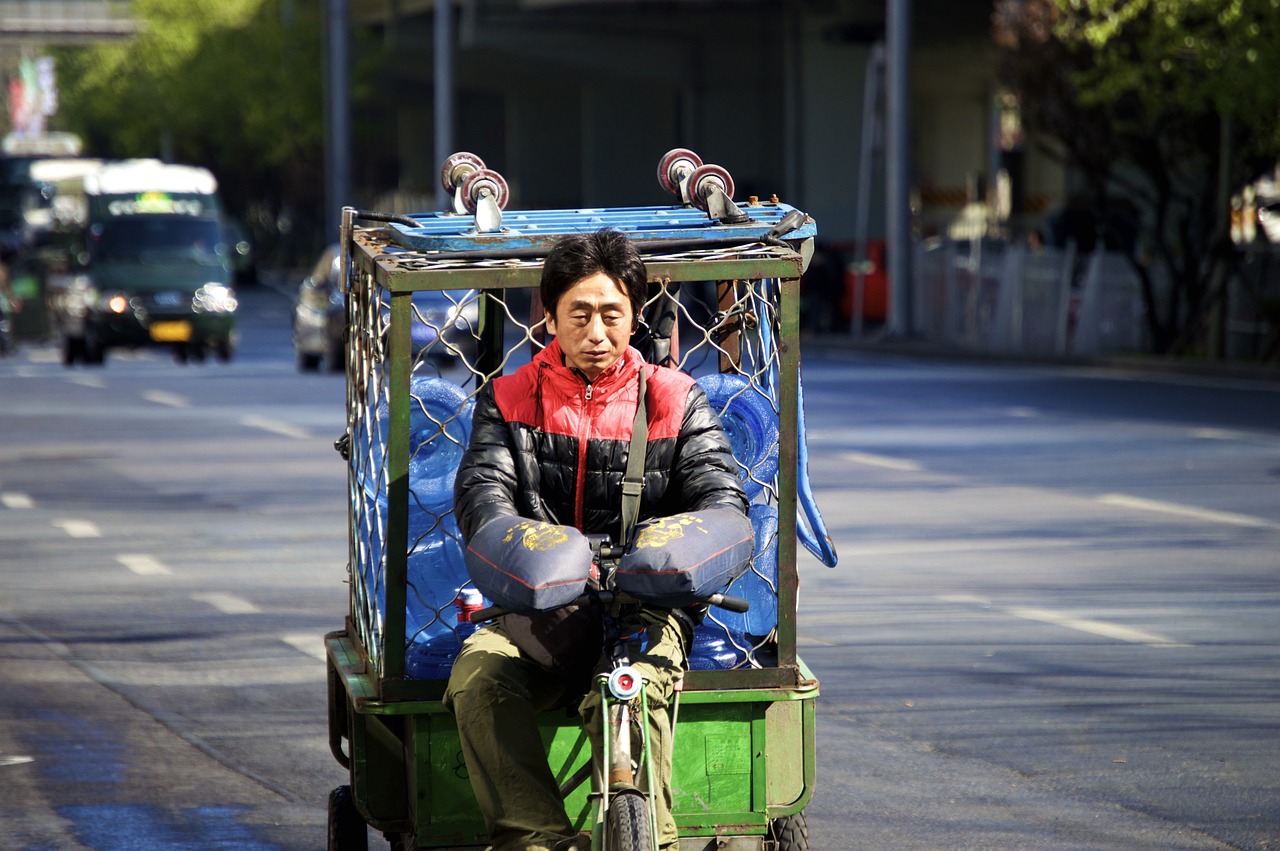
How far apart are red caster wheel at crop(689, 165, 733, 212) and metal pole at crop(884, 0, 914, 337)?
2826 cm

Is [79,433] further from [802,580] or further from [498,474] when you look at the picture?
[498,474]

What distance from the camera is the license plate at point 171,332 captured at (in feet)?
105

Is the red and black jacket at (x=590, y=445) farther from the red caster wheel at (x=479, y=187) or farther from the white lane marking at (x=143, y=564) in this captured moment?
the white lane marking at (x=143, y=564)

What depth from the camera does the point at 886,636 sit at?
9.38 metres

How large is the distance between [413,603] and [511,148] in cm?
6019

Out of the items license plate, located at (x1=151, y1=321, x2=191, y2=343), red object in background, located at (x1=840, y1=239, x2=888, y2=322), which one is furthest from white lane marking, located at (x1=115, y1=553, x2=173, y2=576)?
red object in background, located at (x1=840, y1=239, x2=888, y2=322)

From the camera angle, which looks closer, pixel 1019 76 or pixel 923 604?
pixel 923 604

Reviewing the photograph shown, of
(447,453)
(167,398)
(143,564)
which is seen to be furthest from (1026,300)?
(447,453)

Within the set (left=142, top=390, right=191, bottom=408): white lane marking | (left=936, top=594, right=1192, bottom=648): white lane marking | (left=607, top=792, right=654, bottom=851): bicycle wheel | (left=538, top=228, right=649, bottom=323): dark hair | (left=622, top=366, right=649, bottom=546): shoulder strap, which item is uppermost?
(left=538, top=228, right=649, bottom=323): dark hair

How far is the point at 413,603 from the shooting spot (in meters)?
5.45

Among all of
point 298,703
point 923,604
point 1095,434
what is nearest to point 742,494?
point 298,703

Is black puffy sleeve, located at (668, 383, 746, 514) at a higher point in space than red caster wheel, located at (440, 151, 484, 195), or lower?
lower

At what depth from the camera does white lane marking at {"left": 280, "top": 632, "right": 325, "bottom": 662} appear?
916cm

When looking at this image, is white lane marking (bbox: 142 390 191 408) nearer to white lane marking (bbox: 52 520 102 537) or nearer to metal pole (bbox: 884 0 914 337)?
white lane marking (bbox: 52 520 102 537)
